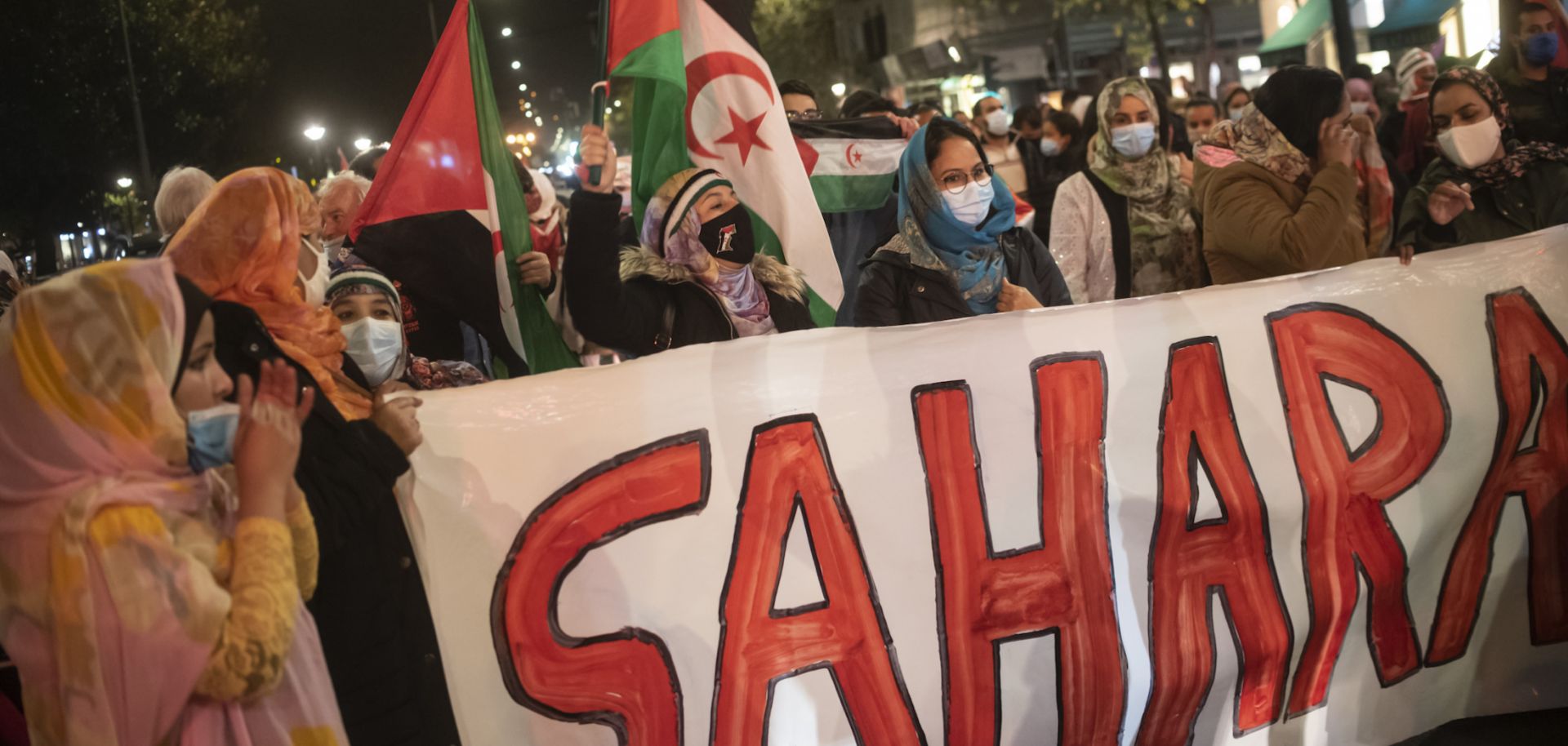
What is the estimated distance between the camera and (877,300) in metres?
3.92

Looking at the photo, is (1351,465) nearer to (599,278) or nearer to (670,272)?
(670,272)

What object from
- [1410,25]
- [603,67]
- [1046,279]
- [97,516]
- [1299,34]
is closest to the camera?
[97,516]

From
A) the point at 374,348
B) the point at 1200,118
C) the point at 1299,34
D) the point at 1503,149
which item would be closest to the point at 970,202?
the point at 374,348

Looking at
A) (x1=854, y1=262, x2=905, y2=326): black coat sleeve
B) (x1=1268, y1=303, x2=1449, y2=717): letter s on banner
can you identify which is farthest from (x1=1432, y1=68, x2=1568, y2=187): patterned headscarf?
(x1=854, y1=262, x2=905, y2=326): black coat sleeve

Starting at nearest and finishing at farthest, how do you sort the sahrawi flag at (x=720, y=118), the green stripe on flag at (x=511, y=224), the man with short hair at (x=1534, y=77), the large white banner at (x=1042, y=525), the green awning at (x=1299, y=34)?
the large white banner at (x=1042, y=525)
the green stripe on flag at (x=511, y=224)
the sahrawi flag at (x=720, y=118)
the man with short hair at (x=1534, y=77)
the green awning at (x=1299, y=34)

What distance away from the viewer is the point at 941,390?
3.21 metres

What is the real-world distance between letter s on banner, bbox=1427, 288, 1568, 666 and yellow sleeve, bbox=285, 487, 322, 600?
2.74m

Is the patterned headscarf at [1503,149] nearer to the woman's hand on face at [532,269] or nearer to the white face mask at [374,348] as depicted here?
the woman's hand on face at [532,269]

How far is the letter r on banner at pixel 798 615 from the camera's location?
116 inches

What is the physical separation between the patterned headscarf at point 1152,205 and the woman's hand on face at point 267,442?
10.9 ft

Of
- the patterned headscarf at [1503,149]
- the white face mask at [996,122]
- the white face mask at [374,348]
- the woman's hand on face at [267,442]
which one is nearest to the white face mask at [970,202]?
the white face mask at [374,348]

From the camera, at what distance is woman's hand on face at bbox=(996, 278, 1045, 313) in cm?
395

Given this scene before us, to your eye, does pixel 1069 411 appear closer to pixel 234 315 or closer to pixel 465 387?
pixel 465 387

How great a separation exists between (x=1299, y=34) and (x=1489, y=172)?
12738mm
